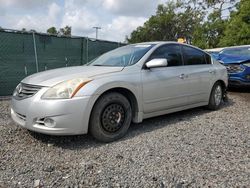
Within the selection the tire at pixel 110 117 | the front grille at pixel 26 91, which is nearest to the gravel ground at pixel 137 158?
the tire at pixel 110 117

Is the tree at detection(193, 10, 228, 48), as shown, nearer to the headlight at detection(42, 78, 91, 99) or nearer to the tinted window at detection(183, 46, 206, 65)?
the tinted window at detection(183, 46, 206, 65)

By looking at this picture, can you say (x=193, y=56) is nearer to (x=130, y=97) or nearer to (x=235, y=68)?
(x=130, y=97)

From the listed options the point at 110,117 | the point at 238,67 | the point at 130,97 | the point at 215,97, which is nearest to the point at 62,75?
the point at 110,117

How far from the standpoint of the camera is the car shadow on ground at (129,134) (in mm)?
3787

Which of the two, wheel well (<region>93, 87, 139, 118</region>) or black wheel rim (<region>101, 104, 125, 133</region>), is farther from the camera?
wheel well (<region>93, 87, 139, 118</region>)

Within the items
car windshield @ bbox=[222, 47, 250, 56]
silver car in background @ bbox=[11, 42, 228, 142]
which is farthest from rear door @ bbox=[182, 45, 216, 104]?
car windshield @ bbox=[222, 47, 250, 56]

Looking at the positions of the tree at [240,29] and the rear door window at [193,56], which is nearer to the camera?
the rear door window at [193,56]

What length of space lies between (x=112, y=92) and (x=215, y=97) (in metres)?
3.04

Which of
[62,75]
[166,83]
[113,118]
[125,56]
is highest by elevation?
[125,56]

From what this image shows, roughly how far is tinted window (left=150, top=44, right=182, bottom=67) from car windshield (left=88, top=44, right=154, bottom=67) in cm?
17

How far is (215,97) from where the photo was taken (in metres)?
5.98

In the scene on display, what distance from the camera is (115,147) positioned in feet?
12.1

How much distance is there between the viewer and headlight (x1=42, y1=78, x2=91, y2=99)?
137 inches

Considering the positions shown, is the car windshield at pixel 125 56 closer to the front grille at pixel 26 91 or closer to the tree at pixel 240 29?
the front grille at pixel 26 91
